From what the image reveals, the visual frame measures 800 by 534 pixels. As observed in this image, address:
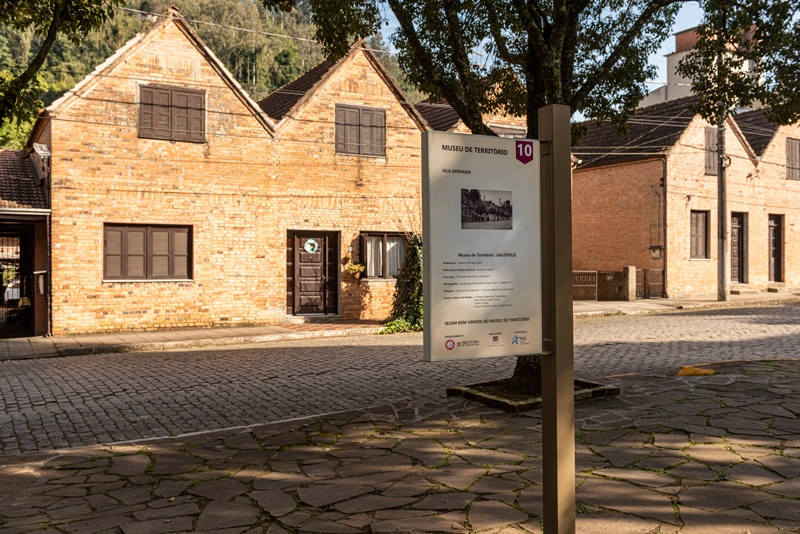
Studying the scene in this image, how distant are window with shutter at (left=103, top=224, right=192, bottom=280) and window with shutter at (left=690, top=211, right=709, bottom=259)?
64.2 feet

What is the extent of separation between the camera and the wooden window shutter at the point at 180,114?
650 inches

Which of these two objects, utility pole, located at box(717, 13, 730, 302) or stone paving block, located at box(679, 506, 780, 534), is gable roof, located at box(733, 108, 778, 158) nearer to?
utility pole, located at box(717, 13, 730, 302)

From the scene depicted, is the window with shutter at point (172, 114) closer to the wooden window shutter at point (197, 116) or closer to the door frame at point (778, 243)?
the wooden window shutter at point (197, 116)

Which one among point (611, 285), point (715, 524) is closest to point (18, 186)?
point (715, 524)

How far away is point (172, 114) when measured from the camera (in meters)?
16.5

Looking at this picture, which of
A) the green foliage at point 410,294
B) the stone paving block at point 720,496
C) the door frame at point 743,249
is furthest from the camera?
the door frame at point 743,249

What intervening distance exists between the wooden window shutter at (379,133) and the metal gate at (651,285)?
12.2 meters

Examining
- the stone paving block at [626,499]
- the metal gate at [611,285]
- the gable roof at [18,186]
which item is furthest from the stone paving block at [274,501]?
the metal gate at [611,285]

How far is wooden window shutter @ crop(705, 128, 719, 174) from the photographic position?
2714cm

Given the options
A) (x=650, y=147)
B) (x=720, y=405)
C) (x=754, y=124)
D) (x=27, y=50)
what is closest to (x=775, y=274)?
(x=754, y=124)

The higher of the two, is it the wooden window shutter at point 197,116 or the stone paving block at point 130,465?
the wooden window shutter at point 197,116

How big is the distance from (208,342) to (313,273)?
4.43 metres

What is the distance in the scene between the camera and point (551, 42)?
7.45m

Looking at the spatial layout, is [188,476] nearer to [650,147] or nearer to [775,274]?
[650,147]
